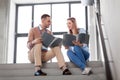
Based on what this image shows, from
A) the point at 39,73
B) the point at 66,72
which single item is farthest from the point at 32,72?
the point at 66,72

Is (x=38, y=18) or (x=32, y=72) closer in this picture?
A: (x=32, y=72)

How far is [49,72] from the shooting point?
160 inches

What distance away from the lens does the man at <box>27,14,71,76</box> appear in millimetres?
3979

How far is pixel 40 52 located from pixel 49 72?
13.3 inches

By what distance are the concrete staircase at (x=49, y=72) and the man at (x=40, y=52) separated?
11 centimetres

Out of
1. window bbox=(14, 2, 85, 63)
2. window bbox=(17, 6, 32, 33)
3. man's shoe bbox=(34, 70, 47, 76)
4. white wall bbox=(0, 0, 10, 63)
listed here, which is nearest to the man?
man's shoe bbox=(34, 70, 47, 76)

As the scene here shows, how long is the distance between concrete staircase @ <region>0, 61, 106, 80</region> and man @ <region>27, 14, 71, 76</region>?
111mm

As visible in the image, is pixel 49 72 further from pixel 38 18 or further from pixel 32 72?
pixel 38 18

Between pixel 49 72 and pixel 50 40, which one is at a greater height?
pixel 50 40

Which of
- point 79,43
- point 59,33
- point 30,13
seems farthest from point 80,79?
point 30,13

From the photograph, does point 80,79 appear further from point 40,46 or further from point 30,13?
point 30,13

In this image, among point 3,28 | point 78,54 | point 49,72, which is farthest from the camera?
point 3,28

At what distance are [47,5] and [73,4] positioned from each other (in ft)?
2.40

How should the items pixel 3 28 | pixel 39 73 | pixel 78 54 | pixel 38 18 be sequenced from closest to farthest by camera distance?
1. pixel 39 73
2. pixel 78 54
3. pixel 3 28
4. pixel 38 18
